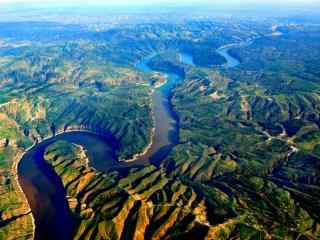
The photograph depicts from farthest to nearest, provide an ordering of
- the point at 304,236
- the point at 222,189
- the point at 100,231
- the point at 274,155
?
1. the point at 274,155
2. the point at 222,189
3. the point at 100,231
4. the point at 304,236

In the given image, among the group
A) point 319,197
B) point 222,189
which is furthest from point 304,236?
point 222,189

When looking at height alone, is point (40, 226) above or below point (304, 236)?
below

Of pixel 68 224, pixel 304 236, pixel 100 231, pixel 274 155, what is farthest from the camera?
pixel 274 155

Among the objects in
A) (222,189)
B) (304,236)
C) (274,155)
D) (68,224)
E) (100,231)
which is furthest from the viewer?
(274,155)

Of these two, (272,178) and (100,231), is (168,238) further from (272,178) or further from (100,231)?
(272,178)

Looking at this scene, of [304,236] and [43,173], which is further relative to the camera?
[43,173]

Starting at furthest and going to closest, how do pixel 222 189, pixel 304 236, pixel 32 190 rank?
pixel 32 190, pixel 222 189, pixel 304 236

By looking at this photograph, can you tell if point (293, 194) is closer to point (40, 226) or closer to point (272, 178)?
point (272, 178)

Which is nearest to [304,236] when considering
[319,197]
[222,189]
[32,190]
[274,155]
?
[319,197]

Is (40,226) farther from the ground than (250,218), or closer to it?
closer to it

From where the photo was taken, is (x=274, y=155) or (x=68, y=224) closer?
(x=68, y=224)
